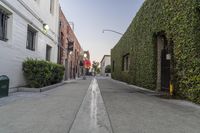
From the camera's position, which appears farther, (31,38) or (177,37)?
(31,38)

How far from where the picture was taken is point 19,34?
1095 centimetres

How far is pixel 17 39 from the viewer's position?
423 inches

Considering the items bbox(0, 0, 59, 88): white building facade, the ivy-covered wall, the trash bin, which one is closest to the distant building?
bbox(0, 0, 59, 88): white building facade

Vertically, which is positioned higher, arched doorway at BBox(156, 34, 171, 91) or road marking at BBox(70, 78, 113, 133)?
arched doorway at BBox(156, 34, 171, 91)

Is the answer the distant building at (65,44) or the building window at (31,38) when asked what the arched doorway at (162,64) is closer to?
the building window at (31,38)

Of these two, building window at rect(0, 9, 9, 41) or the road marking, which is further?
building window at rect(0, 9, 9, 41)

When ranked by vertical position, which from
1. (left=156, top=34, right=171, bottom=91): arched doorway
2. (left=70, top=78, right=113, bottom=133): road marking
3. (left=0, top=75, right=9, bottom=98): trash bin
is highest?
(left=156, top=34, right=171, bottom=91): arched doorway

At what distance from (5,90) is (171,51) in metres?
7.45

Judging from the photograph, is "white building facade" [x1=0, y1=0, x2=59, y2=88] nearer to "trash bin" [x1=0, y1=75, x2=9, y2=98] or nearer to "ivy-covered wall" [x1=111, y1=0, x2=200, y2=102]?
"trash bin" [x1=0, y1=75, x2=9, y2=98]

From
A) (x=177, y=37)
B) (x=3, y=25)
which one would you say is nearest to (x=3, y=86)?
(x=3, y=25)

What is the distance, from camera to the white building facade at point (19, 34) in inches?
375

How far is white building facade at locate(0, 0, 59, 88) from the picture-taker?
31.2 ft

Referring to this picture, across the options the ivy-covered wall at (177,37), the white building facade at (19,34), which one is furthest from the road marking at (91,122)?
the white building facade at (19,34)

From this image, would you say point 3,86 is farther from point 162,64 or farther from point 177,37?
point 162,64
